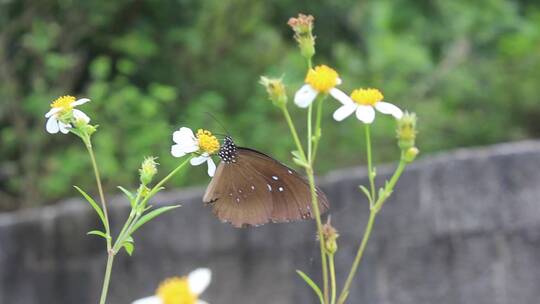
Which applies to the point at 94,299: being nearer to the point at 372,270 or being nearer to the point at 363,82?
the point at 372,270

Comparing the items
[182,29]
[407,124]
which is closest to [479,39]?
[182,29]

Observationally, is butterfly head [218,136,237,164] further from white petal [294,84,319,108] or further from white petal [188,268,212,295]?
white petal [188,268,212,295]

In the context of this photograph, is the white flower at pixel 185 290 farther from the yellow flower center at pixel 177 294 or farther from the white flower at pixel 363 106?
the white flower at pixel 363 106

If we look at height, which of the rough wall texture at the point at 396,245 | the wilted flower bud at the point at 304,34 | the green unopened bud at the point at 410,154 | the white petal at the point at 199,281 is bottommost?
the white petal at the point at 199,281

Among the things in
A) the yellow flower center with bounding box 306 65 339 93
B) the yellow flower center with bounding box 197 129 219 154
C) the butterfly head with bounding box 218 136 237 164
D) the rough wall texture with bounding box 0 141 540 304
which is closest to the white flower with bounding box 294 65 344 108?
the yellow flower center with bounding box 306 65 339 93

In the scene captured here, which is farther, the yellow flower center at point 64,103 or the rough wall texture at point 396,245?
the rough wall texture at point 396,245

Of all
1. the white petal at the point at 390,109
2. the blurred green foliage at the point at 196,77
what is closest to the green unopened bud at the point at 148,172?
the white petal at the point at 390,109

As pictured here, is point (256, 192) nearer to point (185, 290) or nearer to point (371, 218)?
point (371, 218)

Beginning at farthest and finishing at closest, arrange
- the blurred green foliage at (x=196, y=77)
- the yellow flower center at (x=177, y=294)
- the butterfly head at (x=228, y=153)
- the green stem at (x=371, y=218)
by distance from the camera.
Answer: the blurred green foliage at (x=196, y=77)
the butterfly head at (x=228, y=153)
the green stem at (x=371, y=218)
the yellow flower center at (x=177, y=294)
